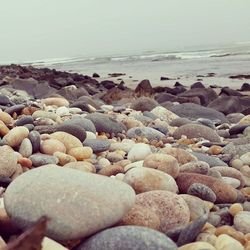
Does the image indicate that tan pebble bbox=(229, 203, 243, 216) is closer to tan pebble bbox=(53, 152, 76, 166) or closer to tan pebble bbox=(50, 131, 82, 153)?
tan pebble bbox=(53, 152, 76, 166)

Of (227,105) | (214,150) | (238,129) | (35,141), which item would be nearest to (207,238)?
(35,141)

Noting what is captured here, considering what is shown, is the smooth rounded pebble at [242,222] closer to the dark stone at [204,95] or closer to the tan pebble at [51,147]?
the tan pebble at [51,147]

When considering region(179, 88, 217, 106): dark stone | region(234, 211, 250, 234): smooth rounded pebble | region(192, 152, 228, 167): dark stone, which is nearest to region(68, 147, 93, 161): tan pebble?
region(192, 152, 228, 167): dark stone

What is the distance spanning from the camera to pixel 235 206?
2.70 metres

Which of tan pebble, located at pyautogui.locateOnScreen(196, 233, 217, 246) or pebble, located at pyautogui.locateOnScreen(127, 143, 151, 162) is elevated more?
pebble, located at pyautogui.locateOnScreen(127, 143, 151, 162)

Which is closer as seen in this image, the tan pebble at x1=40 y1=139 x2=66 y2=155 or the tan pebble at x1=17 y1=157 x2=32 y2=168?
the tan pebble at x1=17 y1=157 x2=32 y2=168

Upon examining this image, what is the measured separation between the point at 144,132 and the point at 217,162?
1156mm

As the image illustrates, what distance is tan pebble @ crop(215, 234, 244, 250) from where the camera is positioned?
2.11 m

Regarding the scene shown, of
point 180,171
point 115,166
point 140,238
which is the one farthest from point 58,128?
point 140,238

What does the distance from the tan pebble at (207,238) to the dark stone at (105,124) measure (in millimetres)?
2393

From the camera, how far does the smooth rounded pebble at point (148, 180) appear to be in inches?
106

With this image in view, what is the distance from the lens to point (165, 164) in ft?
9.85

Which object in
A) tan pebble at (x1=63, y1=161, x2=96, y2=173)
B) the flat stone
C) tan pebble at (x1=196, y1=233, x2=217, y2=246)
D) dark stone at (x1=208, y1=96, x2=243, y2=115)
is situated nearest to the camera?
tan pebble at (x1=196, y1=233, x2=217, y2=246)

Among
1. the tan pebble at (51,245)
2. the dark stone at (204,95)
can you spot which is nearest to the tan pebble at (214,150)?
the tan pebble at (51,245)
